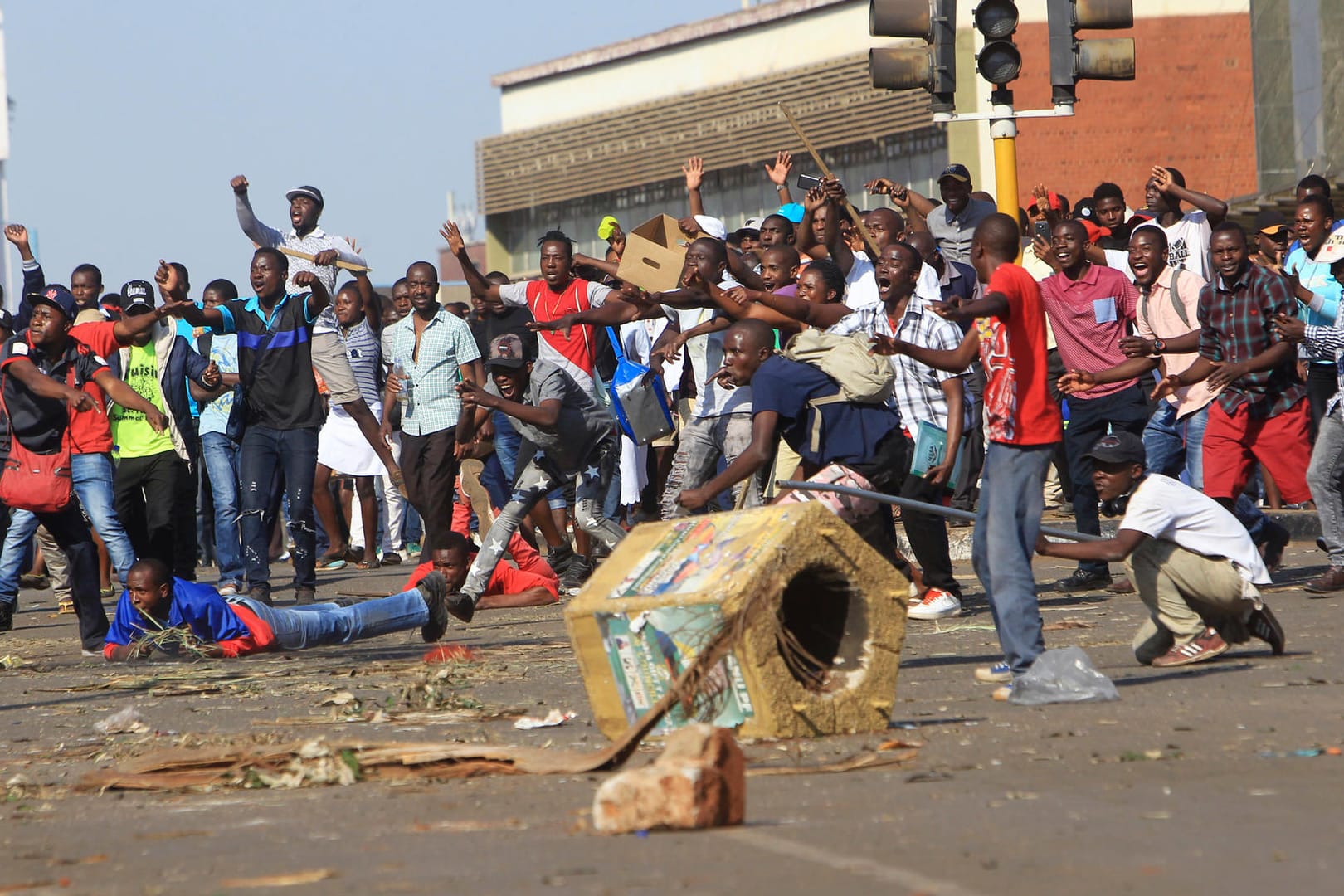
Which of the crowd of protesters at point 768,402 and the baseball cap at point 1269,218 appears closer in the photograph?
the crowd of protesters at point 768,402

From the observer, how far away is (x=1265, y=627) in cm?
788

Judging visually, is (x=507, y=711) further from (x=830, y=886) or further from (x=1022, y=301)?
(x=830, y=886)

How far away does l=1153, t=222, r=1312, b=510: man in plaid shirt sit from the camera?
1046 cm

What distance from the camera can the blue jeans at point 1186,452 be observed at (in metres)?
10.6

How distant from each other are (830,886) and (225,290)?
40.9 feet

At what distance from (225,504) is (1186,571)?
712cm

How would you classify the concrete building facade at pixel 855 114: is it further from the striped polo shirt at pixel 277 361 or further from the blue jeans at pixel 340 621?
the blue jeans at pixel 340 621

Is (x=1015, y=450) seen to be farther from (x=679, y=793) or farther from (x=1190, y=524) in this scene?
(x=679, y=793)

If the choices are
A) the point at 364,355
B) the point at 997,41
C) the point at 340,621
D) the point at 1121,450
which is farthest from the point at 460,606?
the point at 364,355

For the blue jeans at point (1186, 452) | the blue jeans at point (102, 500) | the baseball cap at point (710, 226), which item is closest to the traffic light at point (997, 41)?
the blue jeans at point (1186, 452)

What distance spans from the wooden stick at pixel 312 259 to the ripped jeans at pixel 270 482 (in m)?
2.00

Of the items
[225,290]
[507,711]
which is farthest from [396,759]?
[225,290]

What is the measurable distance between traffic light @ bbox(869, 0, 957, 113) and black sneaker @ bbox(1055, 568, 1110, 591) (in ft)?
9.76

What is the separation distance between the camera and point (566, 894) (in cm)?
407
